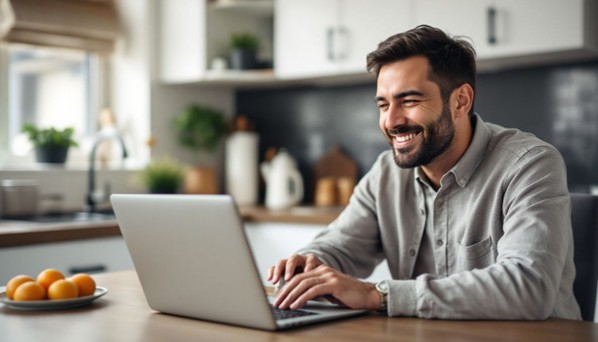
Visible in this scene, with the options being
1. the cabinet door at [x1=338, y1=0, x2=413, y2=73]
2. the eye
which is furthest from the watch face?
the cabinet door at [x1=338, y1=0, x2=413, y2=73]

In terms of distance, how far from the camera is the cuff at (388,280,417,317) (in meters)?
1.38

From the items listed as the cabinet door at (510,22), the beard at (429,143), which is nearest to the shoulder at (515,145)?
the beard at (429,143)

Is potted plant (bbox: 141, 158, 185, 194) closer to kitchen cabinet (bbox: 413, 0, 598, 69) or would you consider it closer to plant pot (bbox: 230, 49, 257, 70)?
plant pot (bbox: 230, 49, 257, 70)

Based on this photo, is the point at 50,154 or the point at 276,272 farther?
the point at 50,154

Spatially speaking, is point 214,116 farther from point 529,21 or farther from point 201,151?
point 529,21

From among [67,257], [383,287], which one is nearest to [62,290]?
[383,287]

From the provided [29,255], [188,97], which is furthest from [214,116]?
[29,255]

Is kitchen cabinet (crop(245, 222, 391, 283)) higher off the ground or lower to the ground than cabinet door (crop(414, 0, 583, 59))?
lower

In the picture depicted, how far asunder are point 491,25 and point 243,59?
52.7 inches

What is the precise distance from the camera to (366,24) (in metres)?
3.36

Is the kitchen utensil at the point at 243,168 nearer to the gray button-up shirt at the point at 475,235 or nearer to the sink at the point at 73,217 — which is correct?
the sink at the point at 73,217

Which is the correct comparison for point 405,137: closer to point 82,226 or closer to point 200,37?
point 82,226

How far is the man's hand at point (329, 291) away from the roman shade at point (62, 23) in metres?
2.59

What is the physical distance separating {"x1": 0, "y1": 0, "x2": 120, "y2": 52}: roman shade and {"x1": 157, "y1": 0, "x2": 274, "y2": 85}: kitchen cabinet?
281mm
